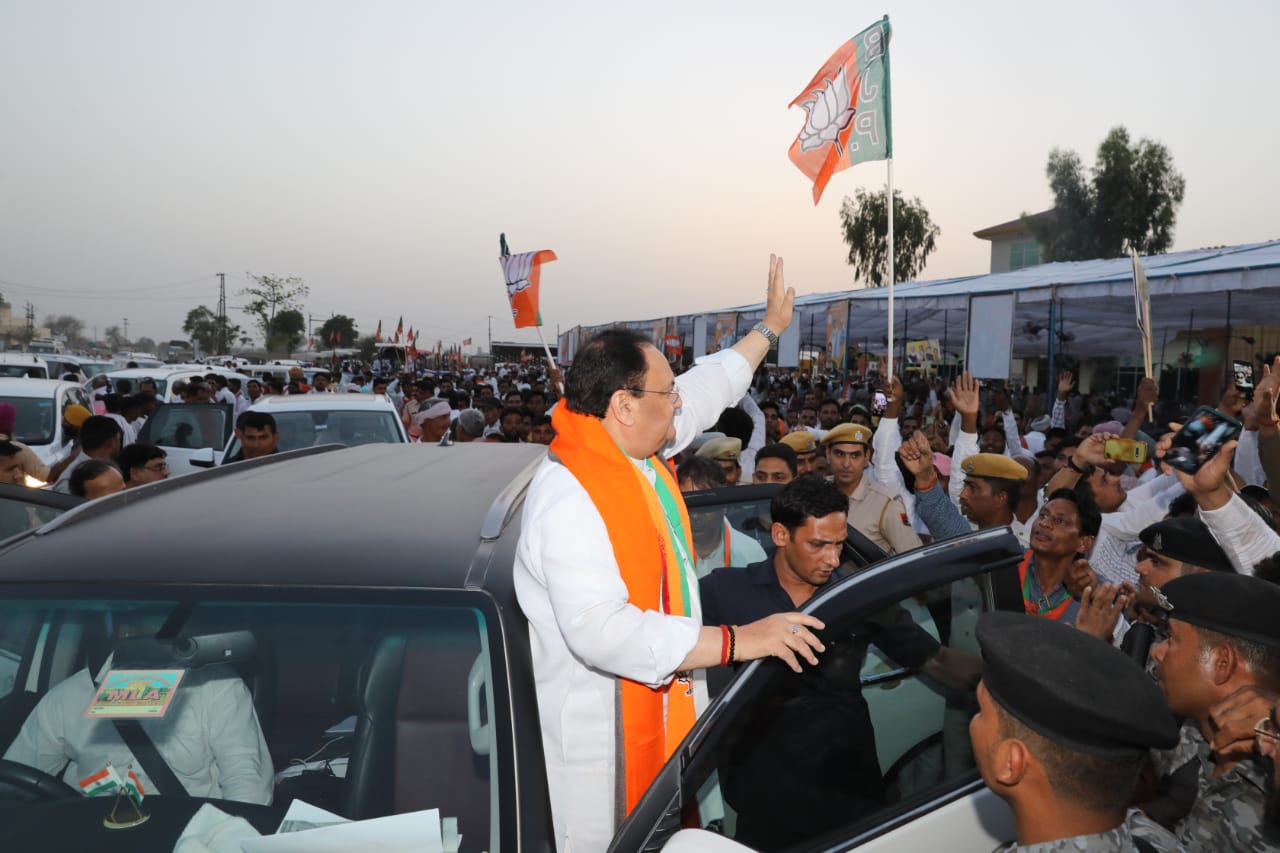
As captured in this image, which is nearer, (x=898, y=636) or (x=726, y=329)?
(x=898, y=636)

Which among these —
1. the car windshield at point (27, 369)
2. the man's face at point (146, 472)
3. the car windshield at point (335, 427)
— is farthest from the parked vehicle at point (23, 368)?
the man's face at point (146, 472)

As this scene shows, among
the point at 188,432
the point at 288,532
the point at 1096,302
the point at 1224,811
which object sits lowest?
the point at 1224,811

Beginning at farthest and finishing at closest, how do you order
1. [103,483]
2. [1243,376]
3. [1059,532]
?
[1243,376] < [103,483] < [1059,532]

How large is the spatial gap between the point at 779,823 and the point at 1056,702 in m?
0.80

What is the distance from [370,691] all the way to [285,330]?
258ft

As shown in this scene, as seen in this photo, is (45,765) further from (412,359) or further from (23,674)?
(412,359)

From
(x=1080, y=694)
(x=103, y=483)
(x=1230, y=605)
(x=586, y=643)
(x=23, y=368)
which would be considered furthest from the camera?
(x=23, y=368)

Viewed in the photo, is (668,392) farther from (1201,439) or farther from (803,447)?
(803,447)

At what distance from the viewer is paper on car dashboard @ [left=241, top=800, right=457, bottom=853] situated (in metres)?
1.83

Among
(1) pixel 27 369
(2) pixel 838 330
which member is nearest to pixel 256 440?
(2) pixel 838 330

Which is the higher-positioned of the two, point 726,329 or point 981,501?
point 726,329

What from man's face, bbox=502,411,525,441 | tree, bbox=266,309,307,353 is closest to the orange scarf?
man's face, bbox=502,411,525,441

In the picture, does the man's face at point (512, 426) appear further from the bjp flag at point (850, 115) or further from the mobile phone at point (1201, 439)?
the mobile phone at point (1201, 439)

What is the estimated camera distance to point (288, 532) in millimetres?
2234
